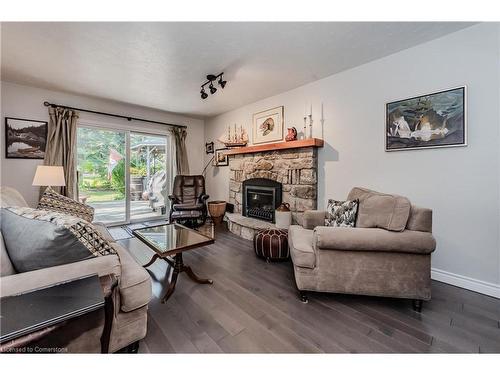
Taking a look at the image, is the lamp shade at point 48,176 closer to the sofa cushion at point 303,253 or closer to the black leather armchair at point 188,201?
the black leather armchair at point 188,201

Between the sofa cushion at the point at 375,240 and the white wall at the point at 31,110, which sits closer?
the sofa cushion at the point at 375,240

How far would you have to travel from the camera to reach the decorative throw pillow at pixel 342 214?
6.98ft

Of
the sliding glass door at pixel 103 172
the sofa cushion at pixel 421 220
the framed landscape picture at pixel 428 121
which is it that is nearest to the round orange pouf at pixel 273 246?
the sofa cushion at pixel 421 220

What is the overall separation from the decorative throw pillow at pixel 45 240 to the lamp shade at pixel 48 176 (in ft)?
7.18

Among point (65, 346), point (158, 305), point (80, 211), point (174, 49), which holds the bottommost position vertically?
point (158, 305)

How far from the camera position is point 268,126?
379cm

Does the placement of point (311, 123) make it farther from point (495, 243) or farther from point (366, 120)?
point (495, 243)

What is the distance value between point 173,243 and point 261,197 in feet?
6.69

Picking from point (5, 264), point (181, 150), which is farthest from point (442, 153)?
point (181, 150)

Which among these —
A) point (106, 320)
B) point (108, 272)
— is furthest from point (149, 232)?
point (106, 320)

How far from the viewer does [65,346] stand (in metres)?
0.91

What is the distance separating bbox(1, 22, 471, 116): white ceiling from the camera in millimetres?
1958

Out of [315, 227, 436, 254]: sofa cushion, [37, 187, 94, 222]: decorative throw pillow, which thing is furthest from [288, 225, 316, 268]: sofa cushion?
[37, 187, 94, 222]: decorative throw pillow
